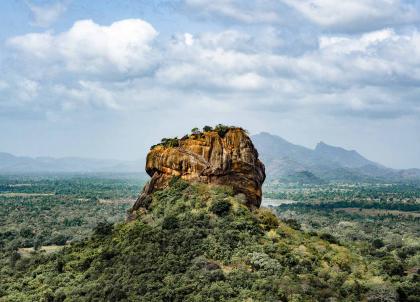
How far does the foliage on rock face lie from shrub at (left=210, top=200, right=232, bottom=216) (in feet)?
1.24

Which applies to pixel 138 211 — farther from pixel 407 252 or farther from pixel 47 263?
pixel 407 252

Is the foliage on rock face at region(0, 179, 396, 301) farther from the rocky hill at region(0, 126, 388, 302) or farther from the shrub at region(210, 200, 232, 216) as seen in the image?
the shrub at region(210, 200, 232, 216)

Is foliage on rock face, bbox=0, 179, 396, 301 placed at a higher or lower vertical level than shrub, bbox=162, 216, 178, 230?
lower

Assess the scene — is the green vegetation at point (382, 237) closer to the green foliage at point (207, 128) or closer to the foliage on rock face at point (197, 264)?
the foliage on rock face at point (197, 264)

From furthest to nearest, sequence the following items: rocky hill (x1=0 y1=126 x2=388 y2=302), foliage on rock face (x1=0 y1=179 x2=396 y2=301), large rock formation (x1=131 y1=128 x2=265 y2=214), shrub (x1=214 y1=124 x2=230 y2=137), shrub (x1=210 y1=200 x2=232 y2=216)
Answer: shrub (x1=214 y1=124 x2=230 y2=137) < large rock formation (x1=131 y1=128 x2=265 y2=214) < shrub (x1=210 y1=200 x2=232 y2=216) < rocky hill (x1=0 y1=126 x2=388 y2=302) < foliage on rock face (x1=0 y1=179 x2=396 y2=301)

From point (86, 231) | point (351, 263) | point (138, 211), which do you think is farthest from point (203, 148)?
point (86, 231)

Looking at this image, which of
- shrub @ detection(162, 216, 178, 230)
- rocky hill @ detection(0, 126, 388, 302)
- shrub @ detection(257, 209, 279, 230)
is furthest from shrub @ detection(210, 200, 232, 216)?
shrub @ detection(162, 216, 178, 230)

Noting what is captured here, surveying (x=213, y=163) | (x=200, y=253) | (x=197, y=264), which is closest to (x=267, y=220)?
(x=213, y=163)

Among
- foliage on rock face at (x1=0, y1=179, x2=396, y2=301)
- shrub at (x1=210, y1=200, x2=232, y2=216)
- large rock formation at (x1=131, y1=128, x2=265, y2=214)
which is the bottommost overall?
foliage on rock face at (x1=0, y1=179, x2=396, y2=301)

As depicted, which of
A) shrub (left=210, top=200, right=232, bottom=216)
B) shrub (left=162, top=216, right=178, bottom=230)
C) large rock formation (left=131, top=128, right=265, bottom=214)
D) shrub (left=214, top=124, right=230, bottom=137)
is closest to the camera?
shrub (left=162, top=216, right=178, bottom=230)

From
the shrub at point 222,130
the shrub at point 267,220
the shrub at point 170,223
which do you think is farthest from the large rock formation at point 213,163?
the shrub at point 170,223

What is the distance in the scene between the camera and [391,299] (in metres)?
44.9

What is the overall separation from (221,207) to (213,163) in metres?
7.93

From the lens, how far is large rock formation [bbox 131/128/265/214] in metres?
64.2
